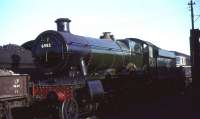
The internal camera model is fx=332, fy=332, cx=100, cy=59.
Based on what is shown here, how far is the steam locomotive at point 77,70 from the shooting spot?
11125 mm

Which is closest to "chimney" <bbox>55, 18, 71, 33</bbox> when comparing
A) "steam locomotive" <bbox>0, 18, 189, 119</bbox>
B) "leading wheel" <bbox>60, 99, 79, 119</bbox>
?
"steam locomotive" <bbox>0, 18, 189, 119</bbox>

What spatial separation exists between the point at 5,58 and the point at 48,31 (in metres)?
4.98

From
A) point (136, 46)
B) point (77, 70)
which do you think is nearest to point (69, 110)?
point (77, 70)

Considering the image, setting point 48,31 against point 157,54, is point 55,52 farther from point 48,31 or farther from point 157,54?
point 157,54

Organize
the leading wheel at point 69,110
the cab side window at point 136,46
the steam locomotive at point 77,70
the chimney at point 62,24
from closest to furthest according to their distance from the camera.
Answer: the leading wheel at point 69,110 < the steam locomotive at point 77,70 < the chimney at point 62,24 < the cab side window at point 136,46

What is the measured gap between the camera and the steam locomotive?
11125mm

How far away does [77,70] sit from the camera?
12.7 metres

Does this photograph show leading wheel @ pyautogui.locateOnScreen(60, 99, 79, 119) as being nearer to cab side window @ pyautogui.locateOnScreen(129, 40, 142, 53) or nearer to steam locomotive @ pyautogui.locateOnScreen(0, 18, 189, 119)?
steam locomotive @ pyautogui.locateOnScreen(0, 18, 189, 119)

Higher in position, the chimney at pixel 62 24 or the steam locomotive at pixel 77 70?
the chimney at pixel 62 24

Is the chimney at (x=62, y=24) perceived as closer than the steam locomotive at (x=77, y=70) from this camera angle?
No

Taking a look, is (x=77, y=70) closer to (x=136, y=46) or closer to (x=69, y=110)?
(x=69, y=110)

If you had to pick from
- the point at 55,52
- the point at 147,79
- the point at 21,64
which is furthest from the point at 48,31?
the point at 147,79

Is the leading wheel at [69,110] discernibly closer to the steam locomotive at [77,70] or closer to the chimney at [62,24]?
the steam locomotive at [77,70]

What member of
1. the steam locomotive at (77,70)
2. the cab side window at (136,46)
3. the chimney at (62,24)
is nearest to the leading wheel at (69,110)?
the steam locomotive at (77,70)
